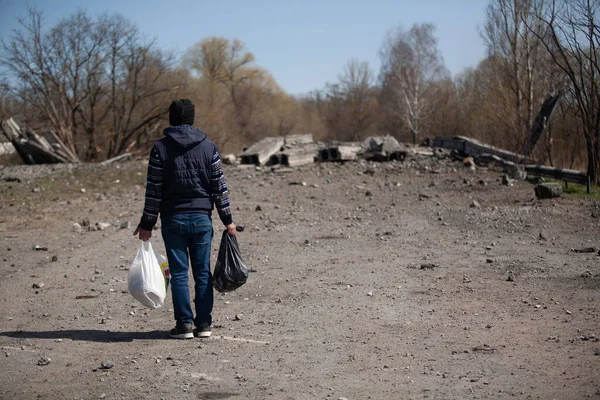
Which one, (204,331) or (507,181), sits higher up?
(507,181)

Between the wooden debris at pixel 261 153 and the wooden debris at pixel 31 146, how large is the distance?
7.17 meters

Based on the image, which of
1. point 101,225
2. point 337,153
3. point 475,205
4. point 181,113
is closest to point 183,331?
point 181,113

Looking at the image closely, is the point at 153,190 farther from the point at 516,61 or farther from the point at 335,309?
the point at 516,61

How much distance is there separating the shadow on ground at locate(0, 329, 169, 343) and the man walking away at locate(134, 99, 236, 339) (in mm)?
295

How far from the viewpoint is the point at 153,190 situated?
18.9 feet

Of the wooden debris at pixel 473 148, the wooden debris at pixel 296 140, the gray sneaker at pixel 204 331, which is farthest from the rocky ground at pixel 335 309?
the wooden debris at pixel 296 140

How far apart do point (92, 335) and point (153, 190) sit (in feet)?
4.74

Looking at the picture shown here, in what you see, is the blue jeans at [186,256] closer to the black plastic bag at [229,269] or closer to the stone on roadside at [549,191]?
the black plastic bag at [229,269]

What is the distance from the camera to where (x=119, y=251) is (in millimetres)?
10156

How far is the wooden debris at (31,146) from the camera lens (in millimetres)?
24345

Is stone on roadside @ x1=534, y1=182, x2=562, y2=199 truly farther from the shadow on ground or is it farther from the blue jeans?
the shadow on ground

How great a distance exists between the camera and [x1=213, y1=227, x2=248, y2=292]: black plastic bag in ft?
19.4

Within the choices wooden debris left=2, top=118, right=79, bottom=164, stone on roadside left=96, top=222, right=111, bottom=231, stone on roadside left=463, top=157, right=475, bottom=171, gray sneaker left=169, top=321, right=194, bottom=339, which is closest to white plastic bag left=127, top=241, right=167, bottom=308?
gray sneaker left=169, top=321, right=194, bottom=339

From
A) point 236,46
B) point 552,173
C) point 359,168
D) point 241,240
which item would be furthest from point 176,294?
point 236,46
